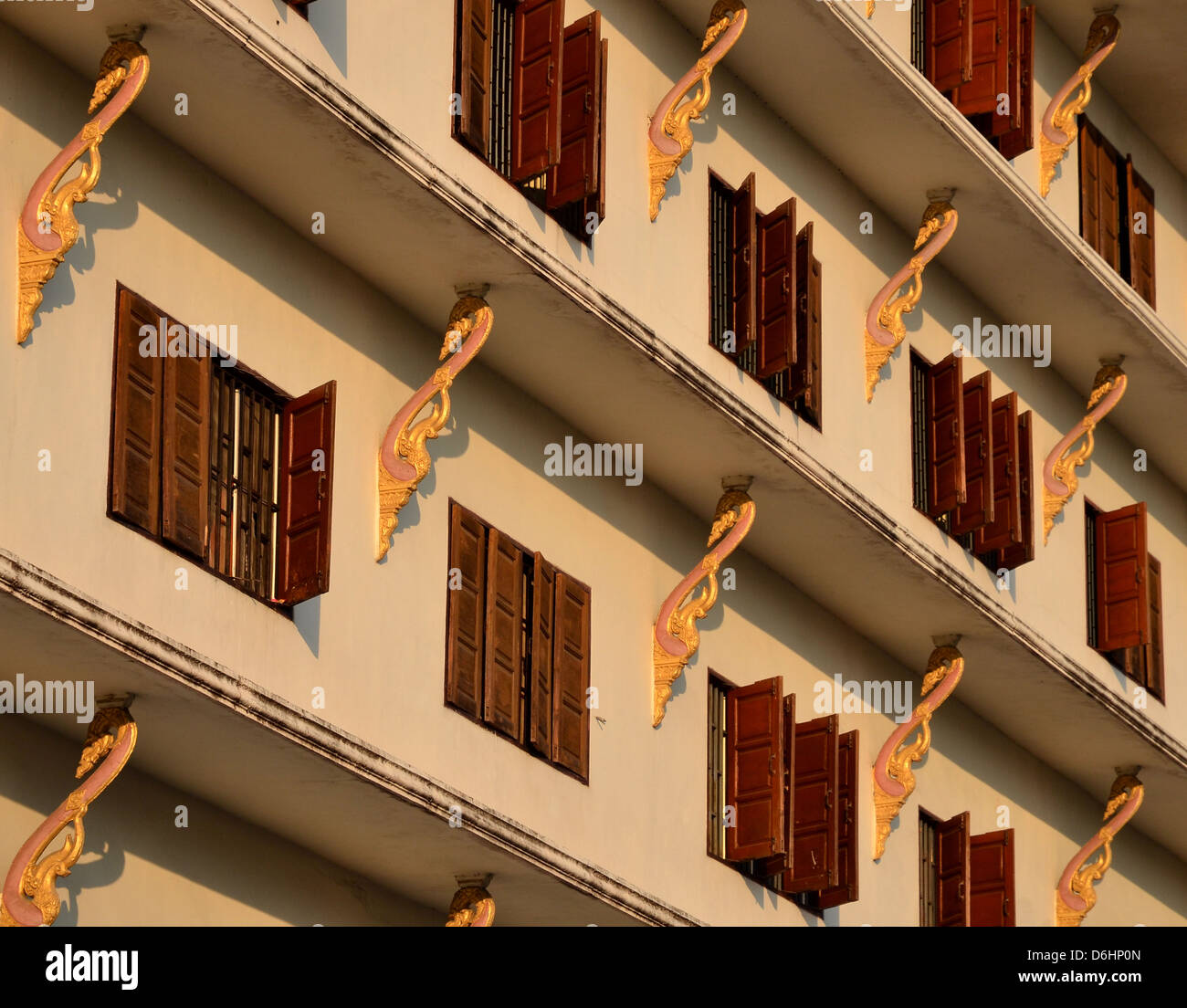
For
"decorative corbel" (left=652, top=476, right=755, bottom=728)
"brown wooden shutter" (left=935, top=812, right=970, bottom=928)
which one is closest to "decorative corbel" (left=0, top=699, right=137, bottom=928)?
"decorative corbel" (left=652, top=476, right=755, bottom=728)

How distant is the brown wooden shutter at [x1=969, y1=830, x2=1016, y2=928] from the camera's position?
19.8m

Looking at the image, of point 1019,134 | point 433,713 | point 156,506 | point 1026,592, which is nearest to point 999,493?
point 1026,592

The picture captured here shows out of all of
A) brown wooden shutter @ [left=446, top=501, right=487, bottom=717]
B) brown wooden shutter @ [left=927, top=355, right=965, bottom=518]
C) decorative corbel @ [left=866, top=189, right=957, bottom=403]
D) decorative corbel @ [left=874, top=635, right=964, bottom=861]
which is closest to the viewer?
brown wooden shutter @ [left=446, top=501, right=487, bottom=717]

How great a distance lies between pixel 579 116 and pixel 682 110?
146cm

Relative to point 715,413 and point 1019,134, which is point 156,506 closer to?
point 715,413

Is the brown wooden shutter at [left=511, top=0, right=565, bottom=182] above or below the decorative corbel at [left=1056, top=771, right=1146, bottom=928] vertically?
above

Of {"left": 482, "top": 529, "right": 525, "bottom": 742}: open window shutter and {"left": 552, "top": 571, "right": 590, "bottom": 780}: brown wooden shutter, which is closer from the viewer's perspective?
{"left": 482, "top": 529, "right": 525, "bottom": 742}: open window shutter

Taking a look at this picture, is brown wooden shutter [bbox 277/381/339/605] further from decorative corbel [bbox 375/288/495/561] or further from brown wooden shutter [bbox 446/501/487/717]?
brown wooden shutter [bbox 446/501/487/717]

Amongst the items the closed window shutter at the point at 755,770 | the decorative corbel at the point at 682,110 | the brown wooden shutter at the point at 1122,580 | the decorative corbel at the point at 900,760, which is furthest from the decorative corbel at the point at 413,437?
the brown wooden shutter at the point at 1122,580

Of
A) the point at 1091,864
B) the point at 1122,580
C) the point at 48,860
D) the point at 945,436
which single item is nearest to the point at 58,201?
the point at 48,860

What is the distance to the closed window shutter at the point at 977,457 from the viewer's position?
64.7 ft

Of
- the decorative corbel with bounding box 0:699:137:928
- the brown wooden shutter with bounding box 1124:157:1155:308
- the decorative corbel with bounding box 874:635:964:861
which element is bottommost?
the decorative corbel with bounding box 0:699:137:928

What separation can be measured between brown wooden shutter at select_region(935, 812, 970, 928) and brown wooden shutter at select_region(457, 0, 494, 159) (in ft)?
21.9

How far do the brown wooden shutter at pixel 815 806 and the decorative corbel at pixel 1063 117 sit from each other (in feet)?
18.7
